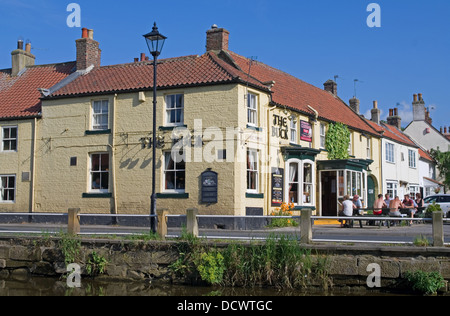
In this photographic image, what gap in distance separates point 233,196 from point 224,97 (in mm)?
4050

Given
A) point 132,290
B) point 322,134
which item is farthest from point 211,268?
point 322,134

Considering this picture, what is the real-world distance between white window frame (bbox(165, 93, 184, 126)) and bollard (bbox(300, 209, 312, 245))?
34.6ft

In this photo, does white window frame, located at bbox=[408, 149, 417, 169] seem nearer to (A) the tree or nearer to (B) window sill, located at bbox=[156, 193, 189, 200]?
(A) the tree

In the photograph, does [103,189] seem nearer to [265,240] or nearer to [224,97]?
[224,97]

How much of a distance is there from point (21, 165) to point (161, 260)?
1412 centimetres

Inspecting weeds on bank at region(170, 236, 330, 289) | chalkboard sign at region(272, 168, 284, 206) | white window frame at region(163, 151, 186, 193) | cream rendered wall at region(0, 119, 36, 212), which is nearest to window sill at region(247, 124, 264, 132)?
chalkboard sign at region(272, 168, 284, 206)

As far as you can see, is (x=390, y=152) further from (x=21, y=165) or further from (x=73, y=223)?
(x=73, y=223)

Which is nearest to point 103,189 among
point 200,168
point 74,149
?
point 74,149

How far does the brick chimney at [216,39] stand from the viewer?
26016 mm

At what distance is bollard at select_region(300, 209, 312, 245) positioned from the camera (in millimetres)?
13688

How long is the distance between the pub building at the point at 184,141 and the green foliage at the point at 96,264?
25.5 feet

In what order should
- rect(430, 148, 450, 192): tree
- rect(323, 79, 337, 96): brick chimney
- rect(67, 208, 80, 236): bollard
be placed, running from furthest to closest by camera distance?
rect(430, 148, 450, 192): tree
rect(323, 79, 337, 96): brick chimney
rect(67, 208, 80, 236): bollard

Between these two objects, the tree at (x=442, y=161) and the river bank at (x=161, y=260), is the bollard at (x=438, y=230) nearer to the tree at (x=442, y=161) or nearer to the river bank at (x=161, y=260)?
the river bank at (x=161, y=260)

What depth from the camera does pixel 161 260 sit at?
1448 cm
